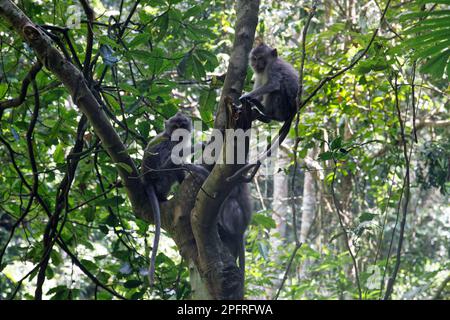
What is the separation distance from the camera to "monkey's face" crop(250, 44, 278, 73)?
18.7ft

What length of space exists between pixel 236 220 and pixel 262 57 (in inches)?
67.6

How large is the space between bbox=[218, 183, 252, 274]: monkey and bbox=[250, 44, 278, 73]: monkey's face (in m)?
1.30

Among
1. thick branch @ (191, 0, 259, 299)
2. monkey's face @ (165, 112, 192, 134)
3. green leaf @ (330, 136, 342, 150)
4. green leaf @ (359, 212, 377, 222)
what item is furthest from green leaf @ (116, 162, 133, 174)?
monkey's face @ (165, 112, 192, 134)

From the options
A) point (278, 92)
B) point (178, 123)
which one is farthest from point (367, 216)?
point (178, 123)

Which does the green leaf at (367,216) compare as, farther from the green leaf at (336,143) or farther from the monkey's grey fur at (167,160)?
the monkey's grey fur at (167,160)

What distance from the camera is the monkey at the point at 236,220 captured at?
5309 mm

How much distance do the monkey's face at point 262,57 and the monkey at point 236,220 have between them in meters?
1.30

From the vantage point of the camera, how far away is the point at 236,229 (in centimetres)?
555

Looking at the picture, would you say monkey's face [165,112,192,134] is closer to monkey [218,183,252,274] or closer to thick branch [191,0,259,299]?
monkey [218,183,252,274]

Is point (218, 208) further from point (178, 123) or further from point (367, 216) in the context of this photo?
point (178, 123)

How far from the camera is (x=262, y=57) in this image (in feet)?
18.8
